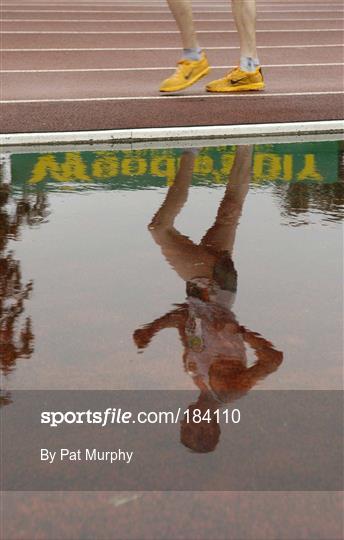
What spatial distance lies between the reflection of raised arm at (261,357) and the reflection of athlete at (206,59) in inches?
225

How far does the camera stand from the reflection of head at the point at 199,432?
2838 millimetres

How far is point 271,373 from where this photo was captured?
10.9ft

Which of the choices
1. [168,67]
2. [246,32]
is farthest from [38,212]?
[168,67]

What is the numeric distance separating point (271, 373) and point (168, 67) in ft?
32.7

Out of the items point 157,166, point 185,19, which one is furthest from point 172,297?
point 185,19

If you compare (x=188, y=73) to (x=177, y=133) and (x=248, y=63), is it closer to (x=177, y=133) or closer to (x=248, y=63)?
(x=248, y=63)

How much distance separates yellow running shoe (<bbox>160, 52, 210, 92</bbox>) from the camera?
930 centimetres

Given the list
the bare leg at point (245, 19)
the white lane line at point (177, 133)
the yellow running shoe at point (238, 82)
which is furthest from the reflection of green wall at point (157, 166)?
the yellow running shoe at point (238, 82)

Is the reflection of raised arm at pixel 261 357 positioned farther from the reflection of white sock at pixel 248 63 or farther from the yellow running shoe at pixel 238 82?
the yellow running shoe at pixel 238 82

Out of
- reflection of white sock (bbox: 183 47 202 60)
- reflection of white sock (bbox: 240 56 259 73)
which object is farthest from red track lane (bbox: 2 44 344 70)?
reflection of white sock (bbox: 183 47 202 60)

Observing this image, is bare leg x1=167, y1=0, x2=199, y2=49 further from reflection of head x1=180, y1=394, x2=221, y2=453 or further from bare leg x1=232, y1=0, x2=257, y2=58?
reflection of head x1=180, y1=394, x2=221, y2=453

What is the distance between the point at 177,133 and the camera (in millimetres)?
7777

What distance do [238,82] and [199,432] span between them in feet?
22.9

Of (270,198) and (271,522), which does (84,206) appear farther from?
(271,522)
